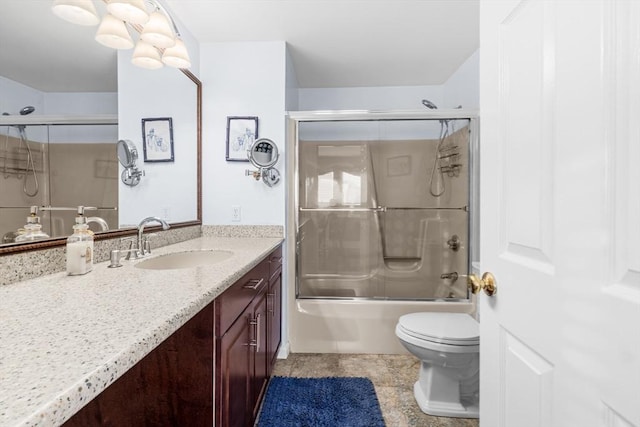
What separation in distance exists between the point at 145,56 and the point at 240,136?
84 cm

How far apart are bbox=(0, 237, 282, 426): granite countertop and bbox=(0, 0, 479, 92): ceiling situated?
0.76 meters

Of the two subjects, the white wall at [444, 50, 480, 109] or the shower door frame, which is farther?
the white wall at [444, 50, 480, 109]

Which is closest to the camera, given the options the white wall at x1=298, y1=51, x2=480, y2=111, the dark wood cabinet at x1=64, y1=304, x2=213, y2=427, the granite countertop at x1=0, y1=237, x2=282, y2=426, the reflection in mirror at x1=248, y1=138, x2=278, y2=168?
the granite countertop at x1=0, y1=237, x2=282, y2=426

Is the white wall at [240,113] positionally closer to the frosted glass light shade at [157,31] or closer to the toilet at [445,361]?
the frosted glass light shade at [157,31]

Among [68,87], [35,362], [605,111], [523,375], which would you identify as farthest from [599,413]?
[68,87]

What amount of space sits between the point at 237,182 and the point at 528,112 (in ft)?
6.55

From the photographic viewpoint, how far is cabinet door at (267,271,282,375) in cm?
183

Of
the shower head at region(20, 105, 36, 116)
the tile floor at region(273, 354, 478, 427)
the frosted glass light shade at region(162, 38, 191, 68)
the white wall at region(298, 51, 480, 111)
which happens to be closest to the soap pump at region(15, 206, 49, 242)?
the shower head at region(20, 105, 36, 116)

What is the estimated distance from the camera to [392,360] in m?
2.23

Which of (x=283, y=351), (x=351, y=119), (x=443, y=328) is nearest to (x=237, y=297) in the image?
(x=443, y=328)

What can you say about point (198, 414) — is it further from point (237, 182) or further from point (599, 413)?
point (237, 182)

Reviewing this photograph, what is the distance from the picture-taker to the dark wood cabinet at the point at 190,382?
960 mm

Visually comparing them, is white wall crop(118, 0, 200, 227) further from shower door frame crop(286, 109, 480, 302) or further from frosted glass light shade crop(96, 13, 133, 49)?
shower door frame crop(286, 109, 480, 302)

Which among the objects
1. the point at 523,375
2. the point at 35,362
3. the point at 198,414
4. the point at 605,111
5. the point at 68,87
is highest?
the point at 68,87
